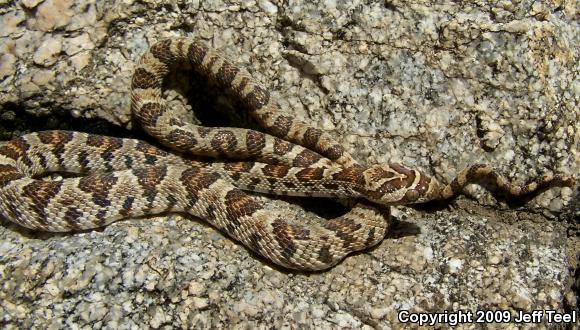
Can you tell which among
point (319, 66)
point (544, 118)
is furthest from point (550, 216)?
point (319, 66)

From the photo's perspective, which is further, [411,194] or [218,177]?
[218,177]

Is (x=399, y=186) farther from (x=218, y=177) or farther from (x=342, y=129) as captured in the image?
(x=218, y=177)

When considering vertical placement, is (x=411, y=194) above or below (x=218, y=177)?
above

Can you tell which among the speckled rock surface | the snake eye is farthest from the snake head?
the speckled rock surface

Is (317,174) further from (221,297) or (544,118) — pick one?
(544,118)

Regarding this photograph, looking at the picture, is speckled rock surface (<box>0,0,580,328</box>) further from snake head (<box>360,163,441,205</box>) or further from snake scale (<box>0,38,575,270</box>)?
snake head (<box>360,163,441,205</box>)

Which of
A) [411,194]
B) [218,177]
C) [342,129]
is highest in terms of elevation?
[342,129]

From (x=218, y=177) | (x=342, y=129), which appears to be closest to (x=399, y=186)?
(x=342, y=129)
